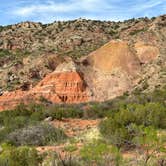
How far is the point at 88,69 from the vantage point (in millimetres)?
64188

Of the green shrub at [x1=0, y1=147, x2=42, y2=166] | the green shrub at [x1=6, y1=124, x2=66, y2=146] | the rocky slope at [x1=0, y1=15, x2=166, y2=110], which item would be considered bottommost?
the green shrub at [x1=6, y1=124, x2=66, y2=146]

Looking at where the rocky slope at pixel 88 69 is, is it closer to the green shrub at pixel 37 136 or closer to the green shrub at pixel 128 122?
the green shrub at pixel 128 122

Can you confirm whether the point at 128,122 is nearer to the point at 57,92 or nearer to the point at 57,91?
the point at 57,92

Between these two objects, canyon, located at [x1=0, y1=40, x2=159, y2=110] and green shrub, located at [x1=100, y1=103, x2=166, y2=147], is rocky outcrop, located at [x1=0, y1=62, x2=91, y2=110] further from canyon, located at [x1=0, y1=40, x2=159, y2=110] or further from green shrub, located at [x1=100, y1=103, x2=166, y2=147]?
green shrub, located at [x1=100, y1=103, x2=166, y2=147]

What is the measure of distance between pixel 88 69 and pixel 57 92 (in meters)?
6.07

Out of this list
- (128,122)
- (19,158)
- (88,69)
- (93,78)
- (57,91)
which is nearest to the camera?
(19,158)

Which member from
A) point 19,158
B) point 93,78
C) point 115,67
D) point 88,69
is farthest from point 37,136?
point 88,69

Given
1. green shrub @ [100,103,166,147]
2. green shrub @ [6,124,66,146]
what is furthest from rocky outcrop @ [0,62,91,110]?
green shrub @ [6,124,66,146]

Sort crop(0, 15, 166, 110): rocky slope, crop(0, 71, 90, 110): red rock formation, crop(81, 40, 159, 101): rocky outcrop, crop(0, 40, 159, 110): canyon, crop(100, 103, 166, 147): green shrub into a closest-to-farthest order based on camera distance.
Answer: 1. crop(100, 103, 166, 147): green shrub
2. crop(0, 71, 90, 110): red rock formation
3. crop(0, 40, 159, 110): canyon
4. crop(0, 15, 166, 110): rocky slope
5. crop(81, 40, 159, 101): rocky outcrop

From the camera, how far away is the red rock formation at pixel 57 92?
59.2 meters

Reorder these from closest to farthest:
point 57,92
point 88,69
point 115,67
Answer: point 57,92 → point 115,67 → point 88,69

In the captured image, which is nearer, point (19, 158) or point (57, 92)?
point (19, 158)

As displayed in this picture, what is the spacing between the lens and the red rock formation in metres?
59.2

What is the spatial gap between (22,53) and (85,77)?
20.7 metres
